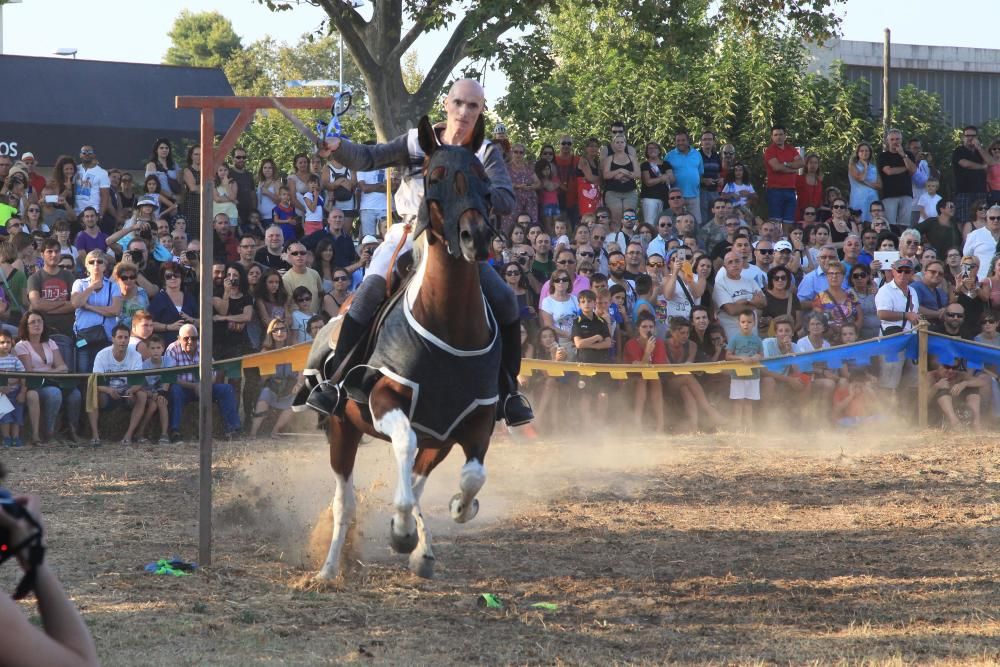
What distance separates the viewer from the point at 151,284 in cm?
1498

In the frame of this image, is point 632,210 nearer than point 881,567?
No

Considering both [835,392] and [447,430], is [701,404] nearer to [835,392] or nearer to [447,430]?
[835,392]

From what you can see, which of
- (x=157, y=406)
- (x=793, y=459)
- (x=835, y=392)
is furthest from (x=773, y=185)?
(x=157, y=406)

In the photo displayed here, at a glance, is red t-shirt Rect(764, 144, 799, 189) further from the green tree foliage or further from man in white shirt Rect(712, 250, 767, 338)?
the green tree foliage

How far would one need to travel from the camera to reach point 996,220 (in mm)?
18062

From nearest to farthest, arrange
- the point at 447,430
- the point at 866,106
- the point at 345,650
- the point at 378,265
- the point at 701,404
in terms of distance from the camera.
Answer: the point at 345,650 < the point at 447,430 < the point at 378,265 < the point at 701,404 < the point at 866,106

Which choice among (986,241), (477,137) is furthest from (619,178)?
(477,137)

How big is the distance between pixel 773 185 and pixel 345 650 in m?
14.4

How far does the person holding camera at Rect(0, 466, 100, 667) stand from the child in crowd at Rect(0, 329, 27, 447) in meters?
11.5

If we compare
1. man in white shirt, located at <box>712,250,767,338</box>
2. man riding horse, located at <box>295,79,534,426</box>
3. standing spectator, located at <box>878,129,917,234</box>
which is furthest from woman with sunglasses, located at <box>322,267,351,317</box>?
standing spectator, located at <box>878,129,917,234</box>

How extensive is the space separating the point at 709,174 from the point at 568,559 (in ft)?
36.9

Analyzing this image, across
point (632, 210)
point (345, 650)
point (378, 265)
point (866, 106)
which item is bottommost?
point (345, 650)

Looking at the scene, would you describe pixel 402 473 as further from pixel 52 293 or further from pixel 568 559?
pixel 52 293

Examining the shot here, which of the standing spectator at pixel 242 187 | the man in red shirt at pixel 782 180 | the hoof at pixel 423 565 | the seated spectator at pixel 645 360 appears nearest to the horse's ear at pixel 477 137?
the hoof at pixel 423 565
